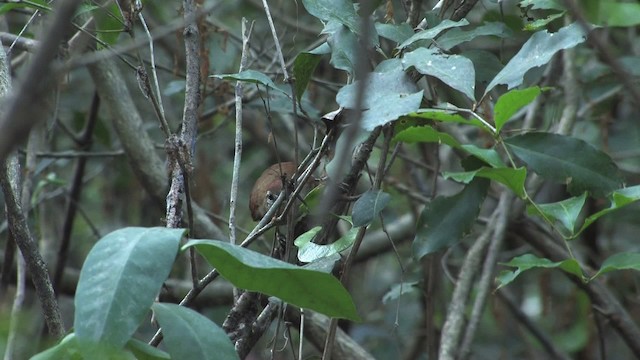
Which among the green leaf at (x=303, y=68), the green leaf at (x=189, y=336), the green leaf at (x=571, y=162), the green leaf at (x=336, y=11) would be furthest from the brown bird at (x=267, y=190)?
the green leaf at (x=189, y=336)

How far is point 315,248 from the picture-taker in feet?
3.82

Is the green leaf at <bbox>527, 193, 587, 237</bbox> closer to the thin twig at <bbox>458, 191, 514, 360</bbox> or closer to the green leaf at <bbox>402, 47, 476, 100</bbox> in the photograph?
the green leaf at <bbox>402, 47, 476, 100</bbox>

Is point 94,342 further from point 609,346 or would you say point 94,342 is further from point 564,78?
point 609,346

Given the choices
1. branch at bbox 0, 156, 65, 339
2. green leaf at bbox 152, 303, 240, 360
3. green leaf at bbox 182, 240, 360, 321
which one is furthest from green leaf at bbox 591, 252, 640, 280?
branch at bbox 0, 156, 65, 339

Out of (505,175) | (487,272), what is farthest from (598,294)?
(505,175)

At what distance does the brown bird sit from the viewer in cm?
133

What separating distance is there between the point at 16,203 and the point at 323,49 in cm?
47

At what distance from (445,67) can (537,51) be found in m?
0.13

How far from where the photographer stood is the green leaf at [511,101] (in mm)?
1115

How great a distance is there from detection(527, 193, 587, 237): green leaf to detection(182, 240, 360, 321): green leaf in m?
0.43

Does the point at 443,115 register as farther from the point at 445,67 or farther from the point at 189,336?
the point at 189,336

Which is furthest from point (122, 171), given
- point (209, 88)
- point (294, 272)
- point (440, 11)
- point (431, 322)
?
point (294, 272)

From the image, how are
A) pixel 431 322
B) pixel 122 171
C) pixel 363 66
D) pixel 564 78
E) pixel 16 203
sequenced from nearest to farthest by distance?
pixel 363 66 → pixel 16 203 → pixel 431 322 → pixel 564 78 → pixel 122 171

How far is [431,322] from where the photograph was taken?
188 cm
